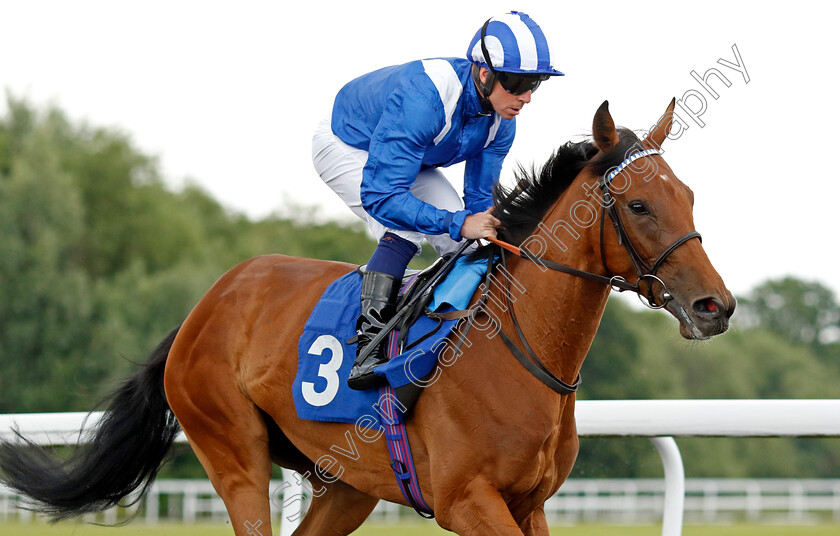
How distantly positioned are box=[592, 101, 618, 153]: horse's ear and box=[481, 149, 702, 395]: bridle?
0.10 metres

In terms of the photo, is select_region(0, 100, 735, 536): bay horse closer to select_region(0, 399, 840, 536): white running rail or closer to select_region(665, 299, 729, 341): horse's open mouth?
select_region(665, 299, 729, 341): horse's open mouth

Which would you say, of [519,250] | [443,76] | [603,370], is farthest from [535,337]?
[603,370]

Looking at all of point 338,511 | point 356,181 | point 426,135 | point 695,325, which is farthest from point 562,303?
point 338,511

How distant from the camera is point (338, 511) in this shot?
420 cm

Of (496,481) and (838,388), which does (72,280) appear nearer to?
(496,481)

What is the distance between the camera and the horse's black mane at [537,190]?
3.38 metres

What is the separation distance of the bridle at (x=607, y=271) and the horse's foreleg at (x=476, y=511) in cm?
41

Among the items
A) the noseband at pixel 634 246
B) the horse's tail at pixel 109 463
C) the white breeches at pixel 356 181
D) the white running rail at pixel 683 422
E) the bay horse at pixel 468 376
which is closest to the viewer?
the noseband at pixel 634 246

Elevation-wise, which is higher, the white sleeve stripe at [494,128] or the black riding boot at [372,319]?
the white sleeve stripe at [494,128]

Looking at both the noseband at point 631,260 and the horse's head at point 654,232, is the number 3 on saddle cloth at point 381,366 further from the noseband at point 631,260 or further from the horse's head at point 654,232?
the horse's head at point 654,232

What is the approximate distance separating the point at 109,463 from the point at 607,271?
2.58 m

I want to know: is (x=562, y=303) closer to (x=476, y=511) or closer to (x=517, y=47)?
(x=476, y=511)

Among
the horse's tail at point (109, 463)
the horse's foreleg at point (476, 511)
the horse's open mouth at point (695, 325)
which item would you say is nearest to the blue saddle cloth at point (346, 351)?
the horse's foreleg at point (476, 511)

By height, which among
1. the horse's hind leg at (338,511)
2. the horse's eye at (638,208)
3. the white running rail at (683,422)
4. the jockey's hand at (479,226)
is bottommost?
the horse's hind leg at (338,511)
